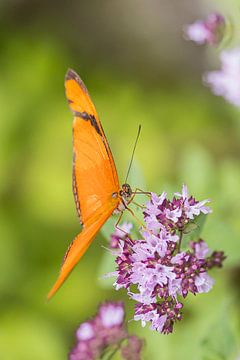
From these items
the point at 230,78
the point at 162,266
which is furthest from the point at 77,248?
the point at 230,78

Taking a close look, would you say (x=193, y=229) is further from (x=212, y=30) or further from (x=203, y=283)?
(x=212, y=30)

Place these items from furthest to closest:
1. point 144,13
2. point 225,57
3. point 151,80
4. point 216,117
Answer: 1. point 144,13
2. point 151,80
3. point 216,117
4. point 225,57

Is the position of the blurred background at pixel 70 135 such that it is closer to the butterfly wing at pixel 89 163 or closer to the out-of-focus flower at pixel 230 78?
the out-of-focus flower at pixel 230 78

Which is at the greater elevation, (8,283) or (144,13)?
(144,13)

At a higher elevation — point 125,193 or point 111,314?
point 125,193

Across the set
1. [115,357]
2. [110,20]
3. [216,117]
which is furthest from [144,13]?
[115,357]

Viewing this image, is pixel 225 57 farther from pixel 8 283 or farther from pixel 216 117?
pixel 8 283
